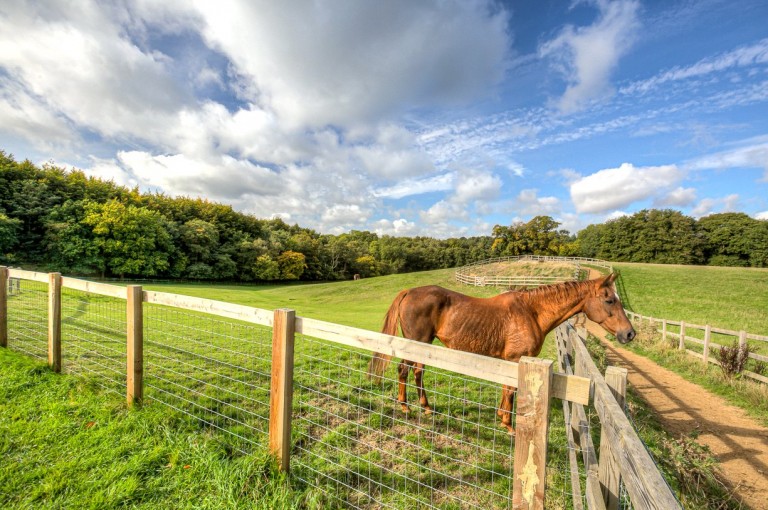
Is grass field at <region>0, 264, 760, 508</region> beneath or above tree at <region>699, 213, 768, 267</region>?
beneath

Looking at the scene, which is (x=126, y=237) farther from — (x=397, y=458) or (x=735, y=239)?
(x=735, y=239)

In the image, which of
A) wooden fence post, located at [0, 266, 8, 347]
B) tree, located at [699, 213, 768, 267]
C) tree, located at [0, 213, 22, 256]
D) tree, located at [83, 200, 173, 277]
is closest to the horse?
wooden fence post, located at [0, 266, 8, 347]

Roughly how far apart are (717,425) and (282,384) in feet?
27.2

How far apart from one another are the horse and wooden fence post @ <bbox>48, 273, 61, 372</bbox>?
4.81 metres

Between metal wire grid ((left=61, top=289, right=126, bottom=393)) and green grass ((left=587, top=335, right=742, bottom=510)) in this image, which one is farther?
metal wire grid ((left=61, top=289, right=126, bottom=393))

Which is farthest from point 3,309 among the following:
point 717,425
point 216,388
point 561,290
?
point 717,425

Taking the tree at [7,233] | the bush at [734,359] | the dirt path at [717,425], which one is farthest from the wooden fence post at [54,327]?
the tree at [7,233]

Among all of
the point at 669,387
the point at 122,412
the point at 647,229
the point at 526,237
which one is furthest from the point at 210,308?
the point at 647,229

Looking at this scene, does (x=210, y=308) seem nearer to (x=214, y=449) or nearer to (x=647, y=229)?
(x=214, y=449)

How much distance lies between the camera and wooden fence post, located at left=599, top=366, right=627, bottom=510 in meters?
1.90

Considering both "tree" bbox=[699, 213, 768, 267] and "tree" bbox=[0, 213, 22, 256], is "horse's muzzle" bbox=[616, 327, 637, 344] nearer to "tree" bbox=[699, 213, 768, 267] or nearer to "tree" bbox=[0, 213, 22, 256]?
"tree" bbox=[0, 213, 22, 256]

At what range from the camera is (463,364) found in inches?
84.4

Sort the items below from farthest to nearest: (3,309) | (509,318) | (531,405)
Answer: (3,309) < (509,318) < (531,405)

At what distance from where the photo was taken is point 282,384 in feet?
9.56
